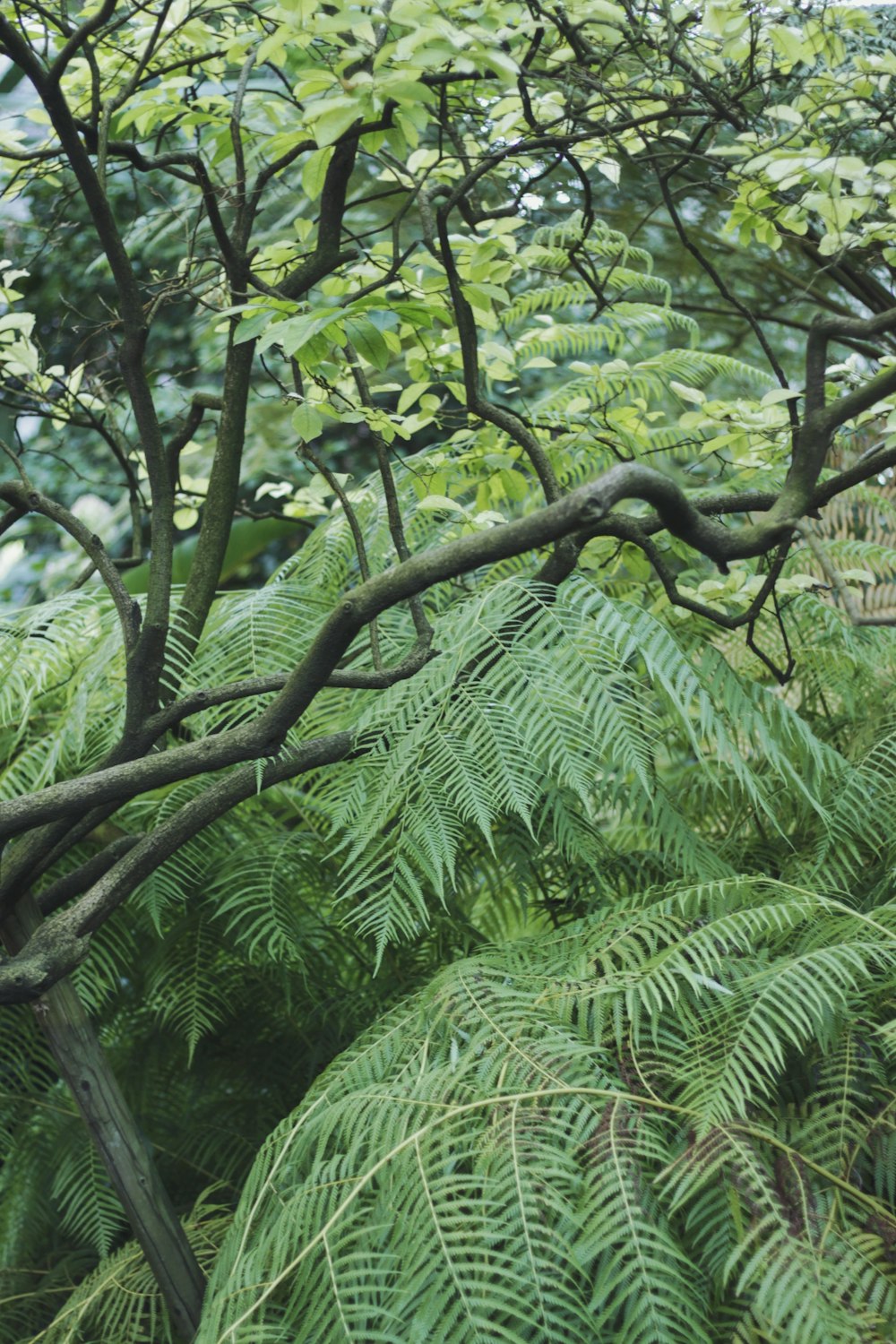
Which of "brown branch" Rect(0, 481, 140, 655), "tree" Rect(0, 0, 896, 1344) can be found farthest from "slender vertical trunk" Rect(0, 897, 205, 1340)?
"brown branch" Rect(0, 481, 140, 655)

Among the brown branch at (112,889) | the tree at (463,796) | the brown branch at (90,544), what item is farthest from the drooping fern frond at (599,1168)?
the brown branch at (90,544)

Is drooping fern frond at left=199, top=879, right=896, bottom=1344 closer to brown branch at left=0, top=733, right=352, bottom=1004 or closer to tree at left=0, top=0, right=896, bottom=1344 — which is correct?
tree at left=0, top=0, right=896, bottom=1344

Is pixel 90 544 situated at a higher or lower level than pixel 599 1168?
higher

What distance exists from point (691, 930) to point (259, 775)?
1.23 ft

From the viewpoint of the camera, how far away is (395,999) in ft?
3.73

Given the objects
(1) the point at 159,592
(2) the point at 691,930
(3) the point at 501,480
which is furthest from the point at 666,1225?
(3) the point at 501,480

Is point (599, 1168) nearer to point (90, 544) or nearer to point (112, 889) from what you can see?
point (112, 889)

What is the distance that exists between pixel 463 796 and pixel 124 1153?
0.43 meters

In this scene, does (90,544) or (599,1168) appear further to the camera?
(90,544)

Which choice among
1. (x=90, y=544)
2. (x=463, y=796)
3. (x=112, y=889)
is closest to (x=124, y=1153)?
(x=112, y=889)

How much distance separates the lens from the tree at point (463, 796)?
2.31 feet

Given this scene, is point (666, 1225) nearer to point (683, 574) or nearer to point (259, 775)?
point (259, 775)

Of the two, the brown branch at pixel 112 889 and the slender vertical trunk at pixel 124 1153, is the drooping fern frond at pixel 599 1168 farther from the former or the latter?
the brown branch at pixel 112 889

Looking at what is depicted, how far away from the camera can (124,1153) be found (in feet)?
3.13
